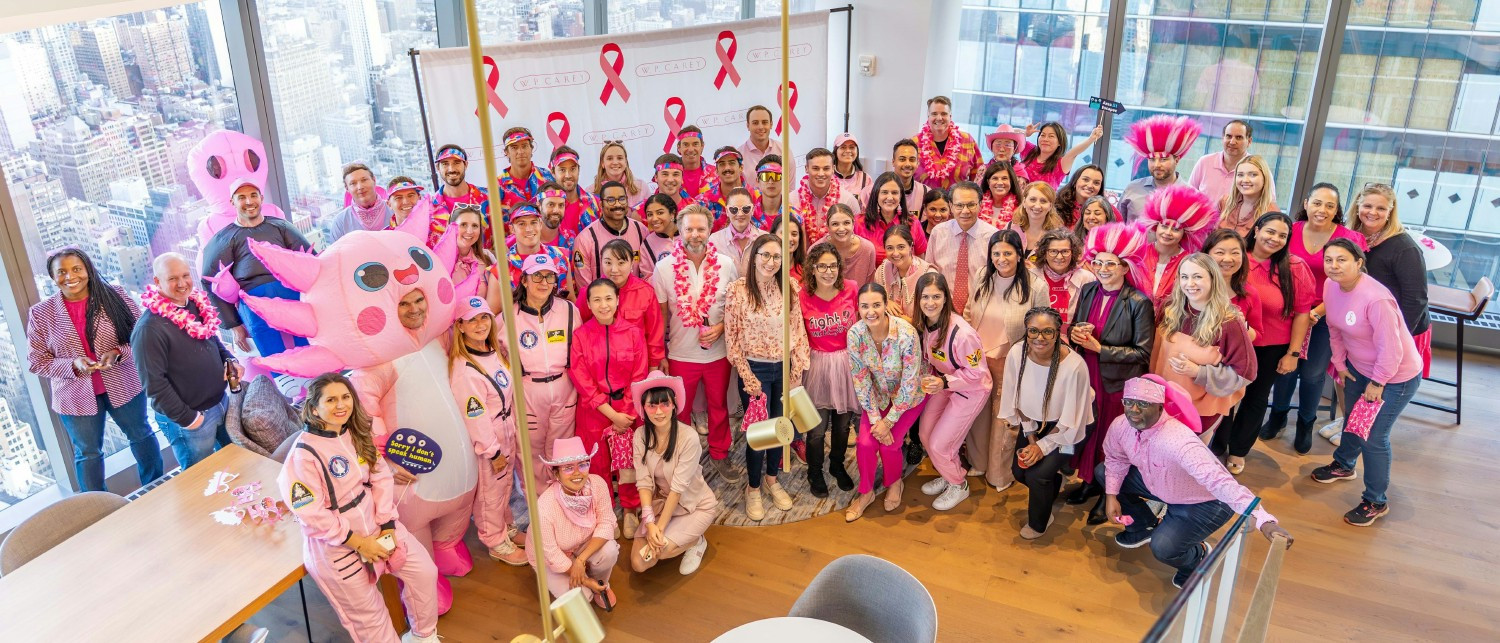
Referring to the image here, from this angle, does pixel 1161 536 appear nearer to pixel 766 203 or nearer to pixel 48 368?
pixel 766 203

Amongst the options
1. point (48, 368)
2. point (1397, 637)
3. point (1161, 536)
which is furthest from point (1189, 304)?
point (48, 368)

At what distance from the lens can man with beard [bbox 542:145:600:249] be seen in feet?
16.8

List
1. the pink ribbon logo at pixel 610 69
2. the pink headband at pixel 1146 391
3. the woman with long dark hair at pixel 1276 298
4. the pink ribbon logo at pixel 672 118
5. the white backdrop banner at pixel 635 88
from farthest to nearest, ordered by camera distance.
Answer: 1. the pink ribbon logo at pixel 672 118
2. the pink ribbon logo at pixel 610 69
3. the white backdrop banner at pixel 635 88
4. the woman with long dark hair at pixel 1276 298
5. the pink headband at pixel 1146 391

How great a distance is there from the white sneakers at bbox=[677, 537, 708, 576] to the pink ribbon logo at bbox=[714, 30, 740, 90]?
3481 mm

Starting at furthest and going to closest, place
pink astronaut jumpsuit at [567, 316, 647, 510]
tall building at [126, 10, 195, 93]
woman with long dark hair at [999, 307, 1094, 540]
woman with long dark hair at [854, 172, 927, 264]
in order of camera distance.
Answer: woman with long dark hair at [854, 172, 927, 264]
tall building at [126, 10, 195, 93]
pink astronaut jumpsuit at [567, 316, 647, 510]
woman with long dark hair at [999, 307, 1094, 540]

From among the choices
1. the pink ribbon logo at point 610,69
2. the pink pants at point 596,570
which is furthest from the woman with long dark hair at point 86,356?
the pink ribbon logo at point 610,69

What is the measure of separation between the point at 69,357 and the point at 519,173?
88.9 inches

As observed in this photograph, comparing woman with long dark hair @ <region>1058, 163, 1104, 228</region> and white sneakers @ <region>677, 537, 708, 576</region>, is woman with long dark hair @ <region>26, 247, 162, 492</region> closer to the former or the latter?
white sneakers @ <region>677, 537, 708, 576</region>

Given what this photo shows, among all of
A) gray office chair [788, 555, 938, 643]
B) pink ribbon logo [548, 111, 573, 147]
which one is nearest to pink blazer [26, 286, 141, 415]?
pink ribbon logo [548, 111, 573, 147]

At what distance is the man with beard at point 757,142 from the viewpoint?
613 centimetres

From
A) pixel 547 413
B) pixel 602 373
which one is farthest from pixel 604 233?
pixel 547 413

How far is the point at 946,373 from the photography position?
442cm

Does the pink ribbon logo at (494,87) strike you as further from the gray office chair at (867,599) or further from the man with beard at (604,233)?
the gray office chair at (867,599)

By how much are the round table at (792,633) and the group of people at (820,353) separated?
107 centimetres
